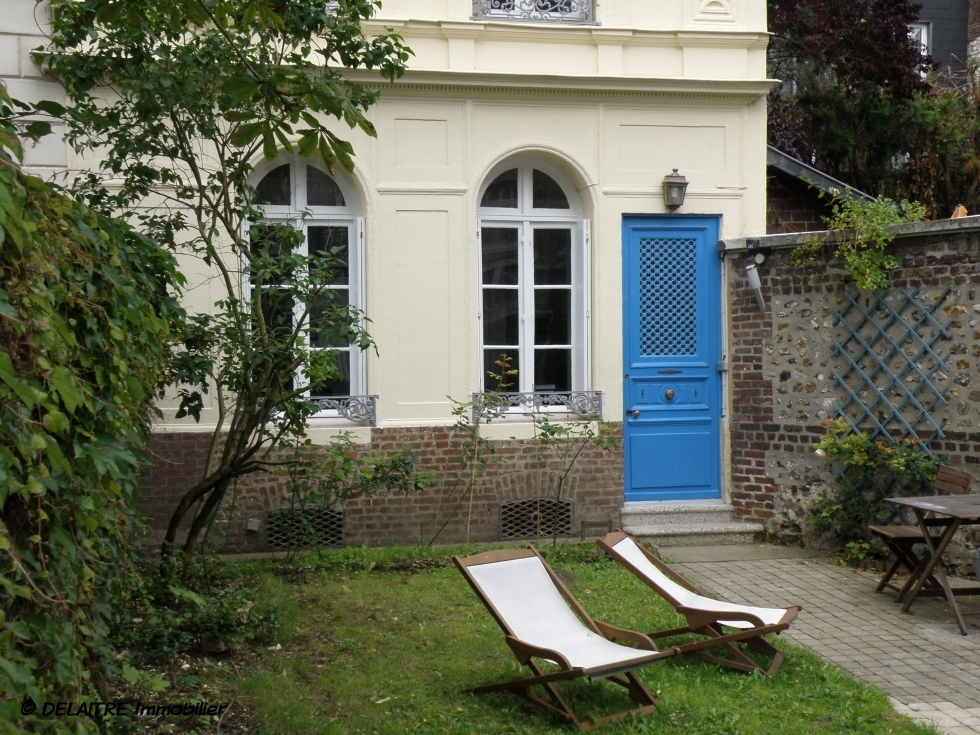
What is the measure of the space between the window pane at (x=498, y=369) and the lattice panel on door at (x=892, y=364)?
3.00m

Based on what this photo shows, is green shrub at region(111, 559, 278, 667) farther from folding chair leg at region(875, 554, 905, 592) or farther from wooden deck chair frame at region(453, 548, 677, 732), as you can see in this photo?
folding chair leg at region(875, 554, 905, 592)

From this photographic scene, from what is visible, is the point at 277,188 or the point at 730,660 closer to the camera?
the point at 730,660

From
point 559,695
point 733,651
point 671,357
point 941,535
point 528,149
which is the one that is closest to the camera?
point 559,695

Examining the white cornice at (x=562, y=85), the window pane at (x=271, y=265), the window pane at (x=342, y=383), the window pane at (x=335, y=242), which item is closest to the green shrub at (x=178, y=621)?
the window pane at (x=271, y=265)

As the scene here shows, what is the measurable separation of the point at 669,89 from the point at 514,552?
569 centimetres

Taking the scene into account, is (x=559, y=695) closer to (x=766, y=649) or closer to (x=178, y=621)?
(x=766, y=649)

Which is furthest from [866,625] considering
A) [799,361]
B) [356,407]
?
[356,407]

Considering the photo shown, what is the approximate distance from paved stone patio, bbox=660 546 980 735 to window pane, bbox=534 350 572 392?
1914 millimetres

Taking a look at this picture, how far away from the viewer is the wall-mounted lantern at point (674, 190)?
10133mm

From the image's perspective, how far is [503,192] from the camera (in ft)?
34.0

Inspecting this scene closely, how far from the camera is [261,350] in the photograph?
6828mm

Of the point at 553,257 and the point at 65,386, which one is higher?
the point at 553,257

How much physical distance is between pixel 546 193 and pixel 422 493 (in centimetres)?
322

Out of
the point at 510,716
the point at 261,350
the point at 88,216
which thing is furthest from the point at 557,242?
the point at 88,216
